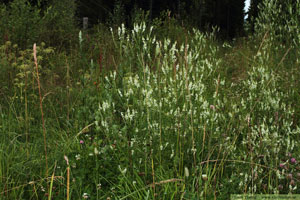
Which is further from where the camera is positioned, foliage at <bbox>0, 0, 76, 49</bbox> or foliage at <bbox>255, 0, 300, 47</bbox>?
foliage at <bbox>0, 0, 76, 49</bbox>

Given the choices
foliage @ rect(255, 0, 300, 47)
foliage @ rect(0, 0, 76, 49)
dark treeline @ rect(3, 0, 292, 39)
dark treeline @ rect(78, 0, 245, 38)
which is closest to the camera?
foliage @ rect(255, 0, 300, 47)

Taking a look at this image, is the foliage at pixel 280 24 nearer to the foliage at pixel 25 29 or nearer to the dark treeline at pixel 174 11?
the dark treeline at pixel 174 11

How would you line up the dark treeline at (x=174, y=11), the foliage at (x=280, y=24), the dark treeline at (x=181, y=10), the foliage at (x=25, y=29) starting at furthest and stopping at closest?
the dark treeline at (x=181, y=10) < the dark treeline at (x=174, y=11) < the foliage at (x=25, y=29) < the foliage at (x=280, y=24)

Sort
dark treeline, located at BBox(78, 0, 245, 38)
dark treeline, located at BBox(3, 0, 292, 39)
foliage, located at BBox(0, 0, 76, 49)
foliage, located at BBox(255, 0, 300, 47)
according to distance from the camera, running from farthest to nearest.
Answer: dark treeline, located at BBox(78, 0, 245, 38) < dark treeline, located at BBox(3, 0, 292, 39) < foliage, located at BBox(0, 0, 76, 49) < foliage, located at BBox(255, 0, 300, 47)

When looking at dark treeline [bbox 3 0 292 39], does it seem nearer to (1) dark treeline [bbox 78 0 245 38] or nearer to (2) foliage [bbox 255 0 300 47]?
(1) dark treeline [bbox 78 0 245 38]

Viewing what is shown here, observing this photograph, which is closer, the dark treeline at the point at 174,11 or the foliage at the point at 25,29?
the foliage at the point at 25,29

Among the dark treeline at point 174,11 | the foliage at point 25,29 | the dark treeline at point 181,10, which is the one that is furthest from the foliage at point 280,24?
the foliage at point 25,29

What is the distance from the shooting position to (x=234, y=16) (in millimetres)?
24062

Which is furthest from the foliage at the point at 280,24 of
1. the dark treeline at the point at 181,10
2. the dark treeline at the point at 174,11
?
the dark treeline at the point at 181,10

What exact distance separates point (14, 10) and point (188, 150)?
5.96 m

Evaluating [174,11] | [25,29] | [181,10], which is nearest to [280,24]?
[25,29]

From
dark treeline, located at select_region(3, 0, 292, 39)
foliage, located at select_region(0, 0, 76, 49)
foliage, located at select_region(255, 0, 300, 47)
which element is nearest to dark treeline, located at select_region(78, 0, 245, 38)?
dark treeline, located at select_region(3, 0, 292, 39)

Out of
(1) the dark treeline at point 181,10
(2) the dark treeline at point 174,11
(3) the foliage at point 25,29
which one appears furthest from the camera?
(1) the dark treeline at point 181,10

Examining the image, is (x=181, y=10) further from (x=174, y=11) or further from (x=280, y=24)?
(x=280, y=24)
